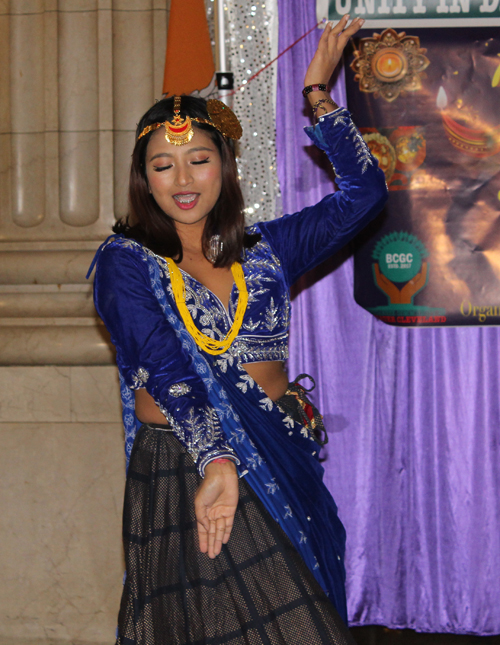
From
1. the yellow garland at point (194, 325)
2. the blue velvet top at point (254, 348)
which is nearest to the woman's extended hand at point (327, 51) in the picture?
the blue velvet top at point (254, 348)

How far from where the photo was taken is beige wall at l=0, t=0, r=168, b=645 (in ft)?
8.92

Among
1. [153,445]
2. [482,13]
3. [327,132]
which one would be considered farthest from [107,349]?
[482,13]

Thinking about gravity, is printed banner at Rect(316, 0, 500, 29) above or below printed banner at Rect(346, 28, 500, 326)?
above

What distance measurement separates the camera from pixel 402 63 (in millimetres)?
2730

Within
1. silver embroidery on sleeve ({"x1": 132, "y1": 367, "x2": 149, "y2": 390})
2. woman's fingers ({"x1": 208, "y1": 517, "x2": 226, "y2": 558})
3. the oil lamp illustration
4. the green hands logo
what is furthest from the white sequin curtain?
woman's fingers ({"x1": 208, "y1": 517, "x2": 226, "y2": 558})

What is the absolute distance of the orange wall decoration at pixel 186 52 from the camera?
255cm

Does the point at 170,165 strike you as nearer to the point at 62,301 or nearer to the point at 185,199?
the point at 185,199

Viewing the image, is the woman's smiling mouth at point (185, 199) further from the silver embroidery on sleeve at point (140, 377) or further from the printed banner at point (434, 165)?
the printed banner at point (434, 165)

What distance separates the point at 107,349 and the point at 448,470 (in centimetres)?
151

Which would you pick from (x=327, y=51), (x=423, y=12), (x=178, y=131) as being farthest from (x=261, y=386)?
(x=423, y=12)

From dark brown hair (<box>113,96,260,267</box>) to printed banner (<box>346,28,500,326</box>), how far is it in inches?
44.2

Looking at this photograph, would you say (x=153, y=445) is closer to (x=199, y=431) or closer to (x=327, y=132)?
(x=199, y=431)

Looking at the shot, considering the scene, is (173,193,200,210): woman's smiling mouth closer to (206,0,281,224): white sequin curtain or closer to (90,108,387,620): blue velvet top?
(90,108,387,620): blue velvet top

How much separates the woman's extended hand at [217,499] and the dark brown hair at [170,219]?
61 cm
